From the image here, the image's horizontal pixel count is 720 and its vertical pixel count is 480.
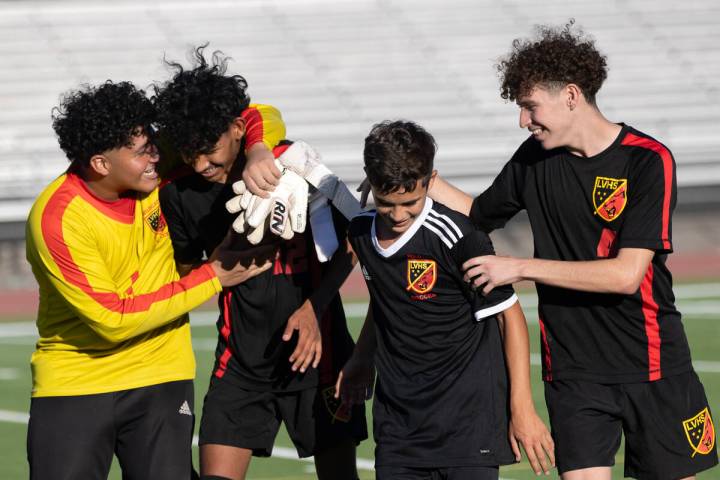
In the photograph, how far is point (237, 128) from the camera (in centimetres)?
488

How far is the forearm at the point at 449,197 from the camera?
5047 millimetres

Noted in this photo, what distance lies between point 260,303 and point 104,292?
0.83 meters

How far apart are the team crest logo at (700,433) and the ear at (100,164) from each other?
2.38 meters

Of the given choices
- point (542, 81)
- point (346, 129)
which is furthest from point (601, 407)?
point (346, 129)

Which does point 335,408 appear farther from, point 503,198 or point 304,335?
point 503,198

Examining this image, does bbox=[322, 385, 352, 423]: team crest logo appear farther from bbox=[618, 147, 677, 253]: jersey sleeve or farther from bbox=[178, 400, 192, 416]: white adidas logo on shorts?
bbox=[618, 147, 677, 253]: jersey sleeve

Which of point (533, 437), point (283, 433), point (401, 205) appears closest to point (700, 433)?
point (533, 437)

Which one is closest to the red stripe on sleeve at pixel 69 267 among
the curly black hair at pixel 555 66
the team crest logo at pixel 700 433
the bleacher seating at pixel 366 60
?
the curly black hair at pixel 555 66

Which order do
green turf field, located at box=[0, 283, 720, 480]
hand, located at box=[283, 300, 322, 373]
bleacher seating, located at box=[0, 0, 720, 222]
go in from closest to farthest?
1. hand, located at box=[283, 300, 322, 373]
2. green turf field, located at box=[0, 283, 720, 480]
3. bleacher seating, located at box=[0, 0, 720, 222]

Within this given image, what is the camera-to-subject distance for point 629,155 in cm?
446

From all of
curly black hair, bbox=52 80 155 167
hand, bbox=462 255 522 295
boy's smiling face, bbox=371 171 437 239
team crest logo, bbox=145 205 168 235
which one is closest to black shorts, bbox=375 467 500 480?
hand, bbox=462 255 522 295

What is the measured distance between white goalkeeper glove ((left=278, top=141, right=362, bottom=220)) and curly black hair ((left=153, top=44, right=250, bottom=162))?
0.28 metres

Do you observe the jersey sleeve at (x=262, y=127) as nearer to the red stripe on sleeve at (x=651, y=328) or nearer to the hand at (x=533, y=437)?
the hand at (x=533, y=437)

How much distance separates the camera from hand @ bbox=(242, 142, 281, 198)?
4512 mm
